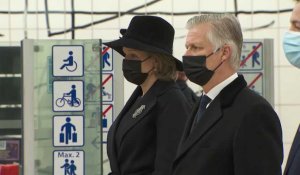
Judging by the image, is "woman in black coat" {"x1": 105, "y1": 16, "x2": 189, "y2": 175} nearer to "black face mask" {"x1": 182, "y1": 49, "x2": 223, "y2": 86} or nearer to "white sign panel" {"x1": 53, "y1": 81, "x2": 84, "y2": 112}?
"black face mask" {"x1": 182, "y1": 49, "x2": 223, "y2": 86}

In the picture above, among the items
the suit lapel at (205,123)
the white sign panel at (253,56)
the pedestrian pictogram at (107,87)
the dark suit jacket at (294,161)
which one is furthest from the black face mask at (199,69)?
the white sign panel at (253,56)

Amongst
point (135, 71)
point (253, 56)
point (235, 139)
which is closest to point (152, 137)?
point (135, 71)

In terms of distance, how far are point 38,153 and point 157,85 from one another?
95.8 inches

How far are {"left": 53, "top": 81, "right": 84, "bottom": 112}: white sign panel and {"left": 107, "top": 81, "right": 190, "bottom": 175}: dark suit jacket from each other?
225cm

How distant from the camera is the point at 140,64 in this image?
4.31m

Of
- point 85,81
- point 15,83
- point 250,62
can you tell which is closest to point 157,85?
point 85,81

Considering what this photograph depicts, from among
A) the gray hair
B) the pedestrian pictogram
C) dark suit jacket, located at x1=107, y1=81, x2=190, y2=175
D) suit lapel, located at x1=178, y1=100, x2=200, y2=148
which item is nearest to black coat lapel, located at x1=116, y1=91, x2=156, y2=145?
dark suit jacket, located at x1=107, y1=81, x2=190, y2=175

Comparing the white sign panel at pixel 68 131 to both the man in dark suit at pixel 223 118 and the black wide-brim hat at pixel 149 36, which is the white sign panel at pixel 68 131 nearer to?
the black wide-brim hat at pixel 149 36

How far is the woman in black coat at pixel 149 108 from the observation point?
13.4 feet

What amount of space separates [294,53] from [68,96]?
260 centimetres

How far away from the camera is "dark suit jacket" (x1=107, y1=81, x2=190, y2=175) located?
159 inches

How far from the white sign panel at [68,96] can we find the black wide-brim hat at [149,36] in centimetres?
205

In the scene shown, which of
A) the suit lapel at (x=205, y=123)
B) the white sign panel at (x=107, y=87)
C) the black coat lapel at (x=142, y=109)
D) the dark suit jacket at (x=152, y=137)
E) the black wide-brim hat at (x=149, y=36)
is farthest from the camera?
the white sign panel at (x=107, y=87)

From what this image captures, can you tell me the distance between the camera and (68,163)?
253 inches
